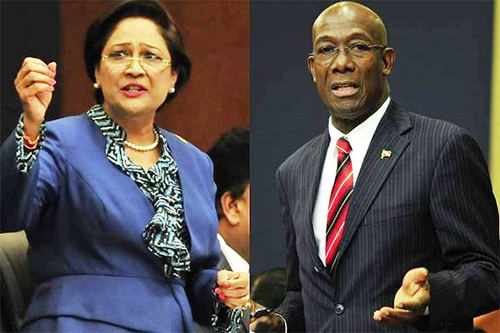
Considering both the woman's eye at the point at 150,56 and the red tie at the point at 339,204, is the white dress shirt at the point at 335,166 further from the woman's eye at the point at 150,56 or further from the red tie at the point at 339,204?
the woman's eye at the point at 150,56

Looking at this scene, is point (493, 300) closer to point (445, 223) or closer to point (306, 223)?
point (445, 223)

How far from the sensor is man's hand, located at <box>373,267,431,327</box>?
11.6 ft

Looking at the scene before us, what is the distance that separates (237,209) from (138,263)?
505 mm

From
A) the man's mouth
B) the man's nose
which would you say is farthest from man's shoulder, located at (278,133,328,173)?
the man's nose

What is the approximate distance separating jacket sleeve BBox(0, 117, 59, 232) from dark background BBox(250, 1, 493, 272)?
2.86 feet

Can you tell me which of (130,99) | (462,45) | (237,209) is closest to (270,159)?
(237,209)

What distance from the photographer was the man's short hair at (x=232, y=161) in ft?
12.8

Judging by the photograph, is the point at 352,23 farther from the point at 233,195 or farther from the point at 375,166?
the point at 233,195

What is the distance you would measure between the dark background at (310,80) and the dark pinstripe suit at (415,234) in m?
0.17

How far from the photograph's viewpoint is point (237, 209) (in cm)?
392

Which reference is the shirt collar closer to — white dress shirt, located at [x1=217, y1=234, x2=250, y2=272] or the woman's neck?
white dress shirt, located at [x1=217, y1=234, x2=250, y2=272]

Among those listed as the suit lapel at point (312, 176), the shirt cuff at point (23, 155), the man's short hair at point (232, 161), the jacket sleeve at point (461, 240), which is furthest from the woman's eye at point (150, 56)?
the jacket sleeve at point (461, 240)

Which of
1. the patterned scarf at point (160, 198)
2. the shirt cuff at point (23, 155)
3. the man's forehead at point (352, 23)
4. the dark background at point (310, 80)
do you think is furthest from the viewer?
the dark background at point (310, 80)

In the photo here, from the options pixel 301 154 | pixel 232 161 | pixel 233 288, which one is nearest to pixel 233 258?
pixel 233 288
